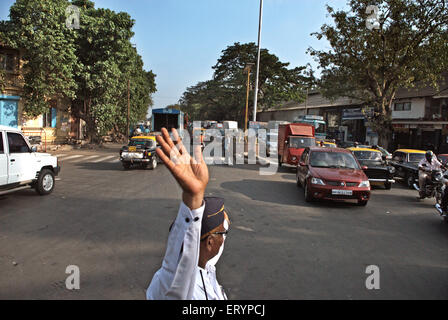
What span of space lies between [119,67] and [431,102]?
25324 millimetres

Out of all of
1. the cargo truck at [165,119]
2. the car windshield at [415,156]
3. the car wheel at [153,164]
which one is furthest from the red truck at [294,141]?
the cargo truck at [165,119]

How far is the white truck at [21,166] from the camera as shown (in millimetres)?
7727

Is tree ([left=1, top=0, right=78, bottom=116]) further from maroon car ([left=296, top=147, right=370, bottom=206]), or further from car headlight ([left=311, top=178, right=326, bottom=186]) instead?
car headlight ([left=311, top=178, right=326, bottom=186])

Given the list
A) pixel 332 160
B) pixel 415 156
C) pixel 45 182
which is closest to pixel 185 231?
pixel 45 182

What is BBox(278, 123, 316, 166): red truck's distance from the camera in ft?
54.1

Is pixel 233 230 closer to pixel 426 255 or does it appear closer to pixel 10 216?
pixel 426 255

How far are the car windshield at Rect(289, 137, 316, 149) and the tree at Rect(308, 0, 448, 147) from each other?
6737mm

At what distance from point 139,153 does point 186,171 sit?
1367 centimetres

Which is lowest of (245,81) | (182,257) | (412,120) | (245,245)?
(245,245)

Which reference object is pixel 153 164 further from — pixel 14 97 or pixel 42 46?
pixel 14 97

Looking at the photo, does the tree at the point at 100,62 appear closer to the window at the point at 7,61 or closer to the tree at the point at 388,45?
the window at the point at 7,61

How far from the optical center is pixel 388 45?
64.8 feet

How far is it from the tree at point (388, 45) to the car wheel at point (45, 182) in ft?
61.9
